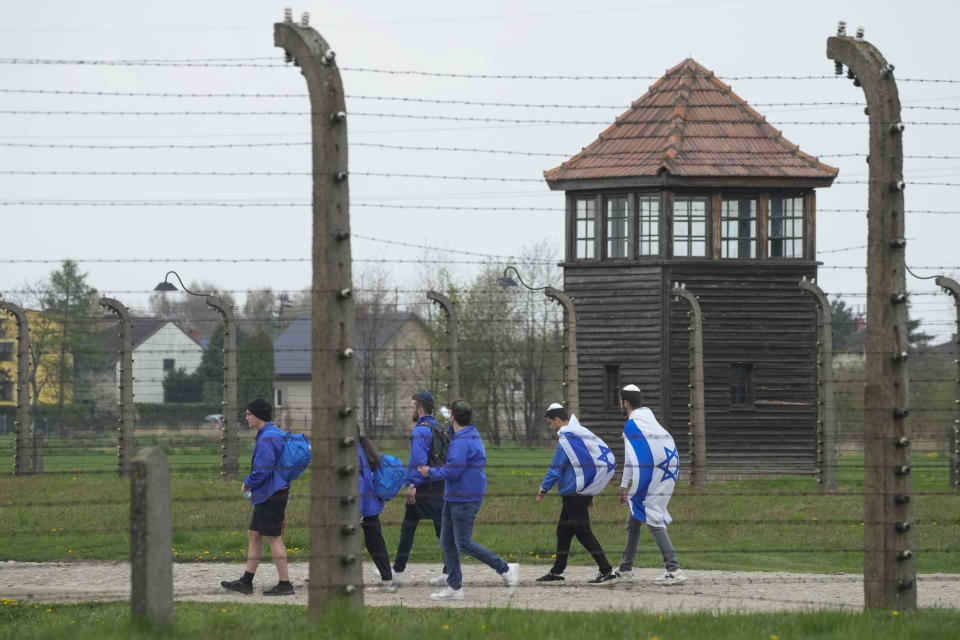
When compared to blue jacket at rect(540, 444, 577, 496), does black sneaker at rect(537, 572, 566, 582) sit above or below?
below

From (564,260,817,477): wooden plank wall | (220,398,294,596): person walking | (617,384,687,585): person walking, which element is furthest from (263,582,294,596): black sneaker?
(564,260,817,477): wooden plank wall

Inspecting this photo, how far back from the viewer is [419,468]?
13977 mm

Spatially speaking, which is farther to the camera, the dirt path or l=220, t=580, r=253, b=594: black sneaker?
l=220, t=580, r=253, b=594: black sneaker

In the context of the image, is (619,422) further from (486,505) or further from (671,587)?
(671,587)

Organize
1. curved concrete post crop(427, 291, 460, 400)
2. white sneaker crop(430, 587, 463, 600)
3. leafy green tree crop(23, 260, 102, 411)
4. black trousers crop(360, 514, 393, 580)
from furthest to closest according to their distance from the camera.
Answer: leafy green tree crop(23, 260, 102, 411), curved concrete post crop(427, 291, 460, 400), black trousers crop(360, 514, 393, 580), white sneaker crop(430, 587, 463, 600)

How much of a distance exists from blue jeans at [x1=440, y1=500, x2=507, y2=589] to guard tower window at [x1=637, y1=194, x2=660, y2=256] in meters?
18.6

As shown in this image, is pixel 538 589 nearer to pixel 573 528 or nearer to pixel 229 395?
pixel 573 528

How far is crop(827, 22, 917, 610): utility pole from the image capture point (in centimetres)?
1041

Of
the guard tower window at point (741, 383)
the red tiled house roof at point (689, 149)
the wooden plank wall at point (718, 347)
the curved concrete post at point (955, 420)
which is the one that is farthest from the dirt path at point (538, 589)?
the guard tower window at point (741, 383)

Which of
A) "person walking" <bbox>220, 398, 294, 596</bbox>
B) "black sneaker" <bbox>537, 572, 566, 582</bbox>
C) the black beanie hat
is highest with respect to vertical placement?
the black beanie hat

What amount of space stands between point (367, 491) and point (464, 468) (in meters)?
1.23

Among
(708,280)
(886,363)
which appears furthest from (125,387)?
(708,280)

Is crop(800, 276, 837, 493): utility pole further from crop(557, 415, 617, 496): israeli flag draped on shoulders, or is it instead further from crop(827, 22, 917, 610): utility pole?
crop(827, 22, 917, 610): utility pole

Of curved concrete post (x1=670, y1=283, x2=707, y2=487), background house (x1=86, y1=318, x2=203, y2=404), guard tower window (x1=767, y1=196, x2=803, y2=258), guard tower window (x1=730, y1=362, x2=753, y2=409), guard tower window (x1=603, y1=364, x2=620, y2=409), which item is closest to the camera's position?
curved concrete post (x1=670, y1=283, x2=707, y2=487)
